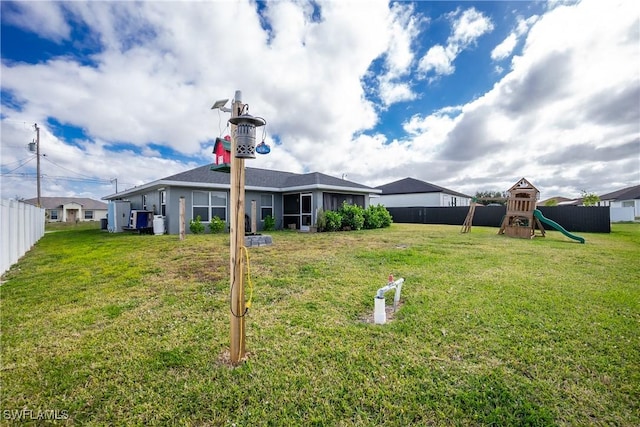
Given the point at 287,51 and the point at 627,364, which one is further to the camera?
the point at 287,51

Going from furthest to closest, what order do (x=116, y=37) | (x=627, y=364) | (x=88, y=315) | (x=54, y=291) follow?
(x=116, y=37)
(x=54, y=291)
(x=88, y=315)
(x=627, y=364)

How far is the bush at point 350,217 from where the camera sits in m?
14.2

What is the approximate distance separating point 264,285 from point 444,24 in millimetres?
9420

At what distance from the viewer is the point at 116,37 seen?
6934mm

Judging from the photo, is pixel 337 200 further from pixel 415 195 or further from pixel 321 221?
pixel 415 195

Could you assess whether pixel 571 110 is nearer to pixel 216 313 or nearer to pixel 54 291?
pixel 216 313

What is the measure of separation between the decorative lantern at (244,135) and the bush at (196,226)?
10721mm

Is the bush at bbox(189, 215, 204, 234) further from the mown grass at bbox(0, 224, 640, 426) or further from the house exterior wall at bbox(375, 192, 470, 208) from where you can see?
the house exterior wall at bbox(375, 192, 470, 208)

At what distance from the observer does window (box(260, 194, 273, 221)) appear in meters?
14.3

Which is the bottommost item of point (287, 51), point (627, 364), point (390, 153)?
point (627, 364)

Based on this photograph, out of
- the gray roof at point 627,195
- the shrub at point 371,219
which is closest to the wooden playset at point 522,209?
the shrub at point 371,219

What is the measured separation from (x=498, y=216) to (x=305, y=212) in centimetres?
1411

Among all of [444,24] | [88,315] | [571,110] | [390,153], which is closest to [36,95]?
[88,315]

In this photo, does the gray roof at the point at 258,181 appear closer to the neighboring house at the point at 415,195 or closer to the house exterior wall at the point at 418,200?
the neighboring house at the point at 415,195
